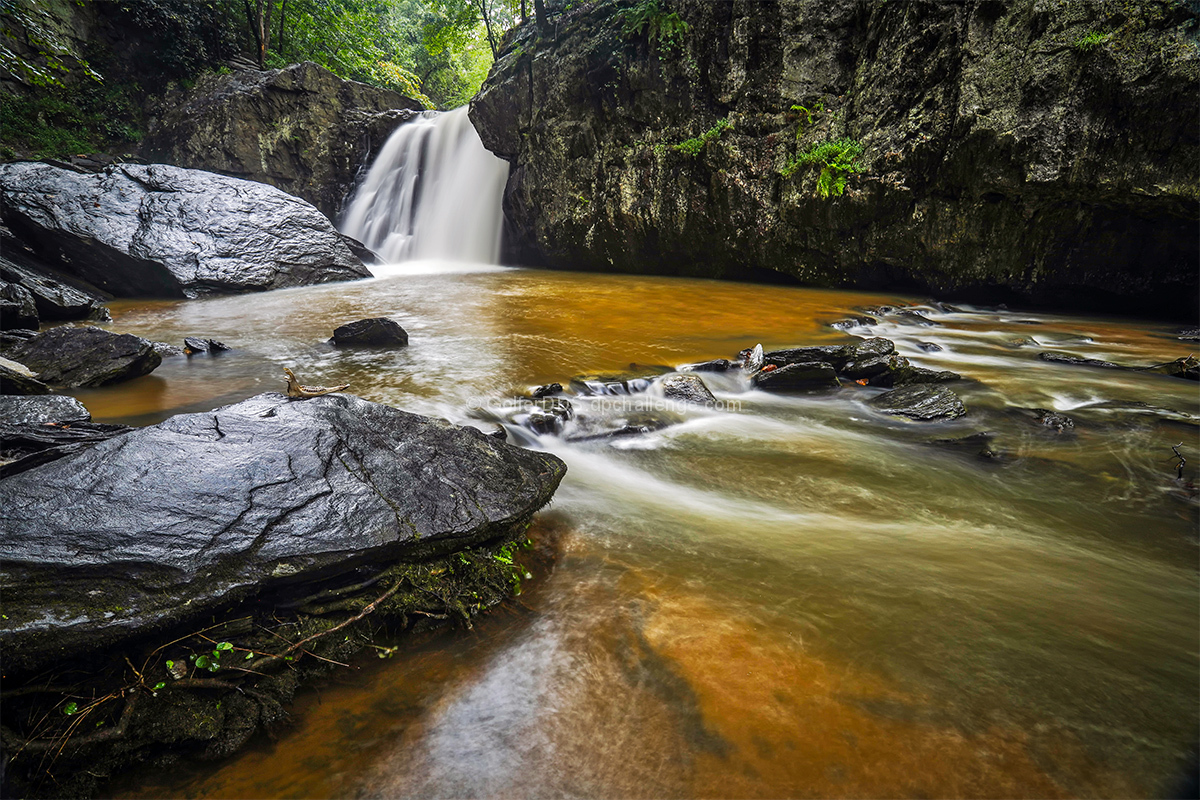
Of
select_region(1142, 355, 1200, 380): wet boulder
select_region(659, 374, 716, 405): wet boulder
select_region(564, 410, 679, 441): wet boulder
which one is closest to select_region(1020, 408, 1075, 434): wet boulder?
select_region(1142, 355, 1200, 380): wet boulder

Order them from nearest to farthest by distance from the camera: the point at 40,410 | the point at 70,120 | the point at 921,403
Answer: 1. the point at 40,410
2. the point at 921,403
3. the point at 70,120

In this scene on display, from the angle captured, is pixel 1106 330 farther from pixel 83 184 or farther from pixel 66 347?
pixel 83 184

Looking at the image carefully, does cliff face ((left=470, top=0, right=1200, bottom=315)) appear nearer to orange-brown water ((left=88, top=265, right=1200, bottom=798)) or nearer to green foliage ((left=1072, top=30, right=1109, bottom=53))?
green foliage ((left=1072, top=30, right=1109, bottom=53))

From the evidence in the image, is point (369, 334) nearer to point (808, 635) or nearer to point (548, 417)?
point (548, 417)

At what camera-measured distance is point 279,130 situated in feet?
52.2

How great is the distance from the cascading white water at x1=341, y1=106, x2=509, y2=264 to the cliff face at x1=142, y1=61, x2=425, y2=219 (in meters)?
1.37

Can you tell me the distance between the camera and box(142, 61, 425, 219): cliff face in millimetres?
15516

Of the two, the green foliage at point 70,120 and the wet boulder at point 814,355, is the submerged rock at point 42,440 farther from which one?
the green foliage at point 70,120

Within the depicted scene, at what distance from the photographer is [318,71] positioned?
1630 centimetres

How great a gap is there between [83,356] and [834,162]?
10.1m

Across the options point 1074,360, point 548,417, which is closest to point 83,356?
point 548,417

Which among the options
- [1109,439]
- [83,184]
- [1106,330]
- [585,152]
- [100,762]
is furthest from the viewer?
[585,152]

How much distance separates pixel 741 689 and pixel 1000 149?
8.84m

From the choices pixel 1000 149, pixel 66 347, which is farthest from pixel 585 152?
pixel 66 347
